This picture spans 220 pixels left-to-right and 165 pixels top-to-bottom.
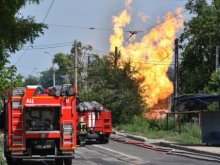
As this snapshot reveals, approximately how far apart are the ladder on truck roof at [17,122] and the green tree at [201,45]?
125 ft

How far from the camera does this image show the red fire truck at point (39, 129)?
15516 millimetres

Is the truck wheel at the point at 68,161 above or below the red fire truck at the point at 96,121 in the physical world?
below

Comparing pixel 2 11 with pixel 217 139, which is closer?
pixel 2 11

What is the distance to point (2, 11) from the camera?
750 cm

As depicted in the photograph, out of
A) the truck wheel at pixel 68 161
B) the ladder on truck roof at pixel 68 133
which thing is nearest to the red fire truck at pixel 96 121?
the truck wheel at pixel 68 161

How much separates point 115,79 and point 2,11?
37202mm

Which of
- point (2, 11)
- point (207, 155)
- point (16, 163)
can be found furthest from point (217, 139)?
point (2, 11)

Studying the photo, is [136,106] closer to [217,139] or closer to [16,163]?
[217,139]

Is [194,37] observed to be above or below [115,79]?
above

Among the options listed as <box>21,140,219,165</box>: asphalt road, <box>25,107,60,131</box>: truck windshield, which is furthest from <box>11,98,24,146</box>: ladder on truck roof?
<box>21,140,219,165</box>: asphalt road

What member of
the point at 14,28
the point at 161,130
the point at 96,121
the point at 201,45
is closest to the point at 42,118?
the point at 14,28

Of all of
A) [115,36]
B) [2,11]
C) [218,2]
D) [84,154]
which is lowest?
[84,154]

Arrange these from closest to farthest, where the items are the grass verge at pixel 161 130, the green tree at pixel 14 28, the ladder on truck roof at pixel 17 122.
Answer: the green tree at pixel 14 28 < the ladder on truck roof at pixel 17 122 < the grass verge at pixel 161 130

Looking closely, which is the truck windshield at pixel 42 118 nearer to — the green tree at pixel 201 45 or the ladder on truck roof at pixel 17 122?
the ladder on truck roof at pixel 17 122
